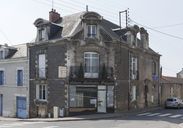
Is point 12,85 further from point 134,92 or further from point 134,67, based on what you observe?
point 134,67

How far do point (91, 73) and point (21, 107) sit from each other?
389 inches

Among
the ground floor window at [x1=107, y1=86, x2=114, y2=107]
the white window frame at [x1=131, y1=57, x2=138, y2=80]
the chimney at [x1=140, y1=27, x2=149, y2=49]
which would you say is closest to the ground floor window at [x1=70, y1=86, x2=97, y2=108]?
the ground floor window at [x1=107, y1=86, x2=114, y2=107]

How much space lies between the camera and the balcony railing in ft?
96.9

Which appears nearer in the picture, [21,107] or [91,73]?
[91,73]

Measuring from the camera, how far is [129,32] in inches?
1329

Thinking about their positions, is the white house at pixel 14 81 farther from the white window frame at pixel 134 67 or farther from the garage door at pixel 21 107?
the white window frame at pixel 134 67

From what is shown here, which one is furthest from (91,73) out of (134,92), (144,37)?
(144,37)

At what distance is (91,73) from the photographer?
98.6ft

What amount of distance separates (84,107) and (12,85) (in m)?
10.9

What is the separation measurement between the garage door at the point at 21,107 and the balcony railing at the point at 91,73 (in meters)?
8.17

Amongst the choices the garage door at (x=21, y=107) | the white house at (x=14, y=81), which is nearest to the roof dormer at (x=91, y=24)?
the white house at (x=14, y=81)

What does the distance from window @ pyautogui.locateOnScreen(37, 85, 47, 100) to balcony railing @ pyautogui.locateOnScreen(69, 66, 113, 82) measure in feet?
13.1

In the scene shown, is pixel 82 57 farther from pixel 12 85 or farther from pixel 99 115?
pixel 12 85

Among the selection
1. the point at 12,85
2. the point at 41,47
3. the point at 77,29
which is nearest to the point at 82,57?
the point at 77,29
